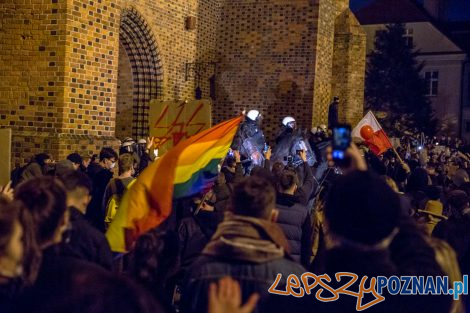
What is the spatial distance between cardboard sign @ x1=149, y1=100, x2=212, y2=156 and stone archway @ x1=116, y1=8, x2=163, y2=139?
15.1 feet

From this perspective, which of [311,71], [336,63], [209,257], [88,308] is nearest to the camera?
[88,308]

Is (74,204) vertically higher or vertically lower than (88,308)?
higher

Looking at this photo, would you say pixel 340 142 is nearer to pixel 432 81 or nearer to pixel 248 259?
pixel 248 259

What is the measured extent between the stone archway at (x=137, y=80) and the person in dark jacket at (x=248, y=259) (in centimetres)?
1078

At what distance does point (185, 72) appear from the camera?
48.7 feet

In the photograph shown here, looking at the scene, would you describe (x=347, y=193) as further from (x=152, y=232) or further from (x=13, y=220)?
(x=152, y=232)

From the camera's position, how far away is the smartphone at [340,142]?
2.93m

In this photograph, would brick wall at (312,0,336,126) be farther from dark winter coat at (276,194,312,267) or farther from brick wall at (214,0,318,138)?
dark winter coat at (276,194,312,267)

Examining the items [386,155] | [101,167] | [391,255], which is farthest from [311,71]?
[391,255]

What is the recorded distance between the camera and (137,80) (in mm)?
13922

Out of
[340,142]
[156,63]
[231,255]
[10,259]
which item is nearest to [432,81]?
[156,63]

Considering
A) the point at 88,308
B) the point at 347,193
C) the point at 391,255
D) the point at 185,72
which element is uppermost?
the point at 185,72

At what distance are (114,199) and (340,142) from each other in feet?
11.7

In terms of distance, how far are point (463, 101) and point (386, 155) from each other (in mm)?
30550
